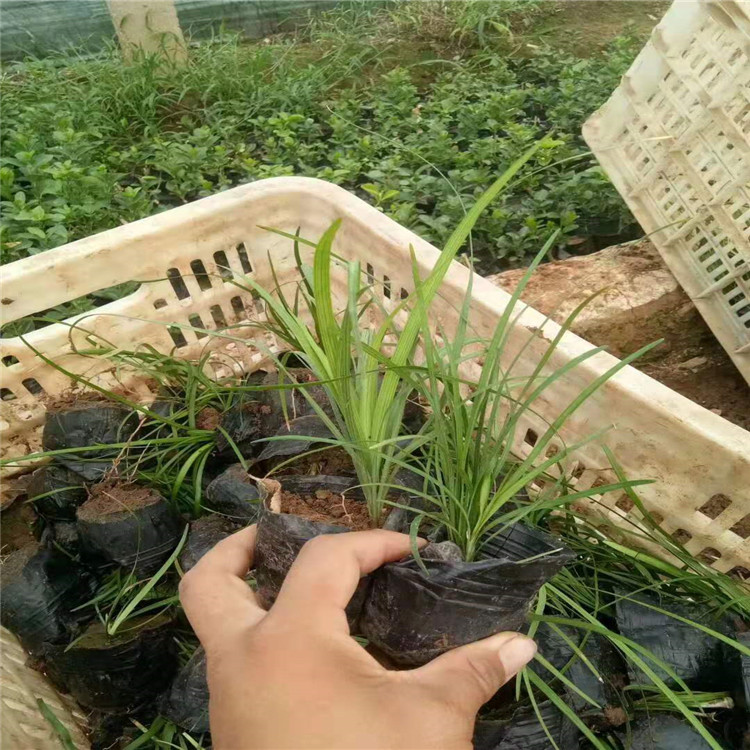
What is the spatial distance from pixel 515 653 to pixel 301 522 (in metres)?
0.30

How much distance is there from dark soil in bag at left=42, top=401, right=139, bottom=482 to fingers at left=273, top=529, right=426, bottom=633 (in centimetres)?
63

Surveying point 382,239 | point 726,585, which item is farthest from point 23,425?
point 726,585

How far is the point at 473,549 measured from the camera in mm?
784

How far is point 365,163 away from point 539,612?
75.2 inches

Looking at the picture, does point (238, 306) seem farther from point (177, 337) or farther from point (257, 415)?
point (257, 415)

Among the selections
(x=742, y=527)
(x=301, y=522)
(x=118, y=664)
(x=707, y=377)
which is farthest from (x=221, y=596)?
(x=707, y=377)

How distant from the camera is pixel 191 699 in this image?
0.96 m

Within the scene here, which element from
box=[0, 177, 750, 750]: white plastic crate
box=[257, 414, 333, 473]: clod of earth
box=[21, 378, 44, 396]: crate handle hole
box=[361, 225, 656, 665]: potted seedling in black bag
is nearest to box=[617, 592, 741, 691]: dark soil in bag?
box=[0, 177, 750, 750]: white plastic crate

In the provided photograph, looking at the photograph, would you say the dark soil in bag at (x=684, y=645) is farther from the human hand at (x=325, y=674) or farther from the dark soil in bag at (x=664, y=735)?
the human hand at (x=325, y=674)

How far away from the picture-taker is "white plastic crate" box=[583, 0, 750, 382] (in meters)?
1.39

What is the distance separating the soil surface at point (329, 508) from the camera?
0.84 m

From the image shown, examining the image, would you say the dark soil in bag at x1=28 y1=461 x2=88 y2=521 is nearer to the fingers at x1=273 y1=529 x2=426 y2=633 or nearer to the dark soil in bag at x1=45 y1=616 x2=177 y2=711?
the dark soil in bag at x1=45 y1=616 x2=177 y2=711

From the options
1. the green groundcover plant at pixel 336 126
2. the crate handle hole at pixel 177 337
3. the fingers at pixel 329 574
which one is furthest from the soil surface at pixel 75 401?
the fingers at pixel 329 574

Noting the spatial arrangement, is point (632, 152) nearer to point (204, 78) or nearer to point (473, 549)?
point (473, 549)
